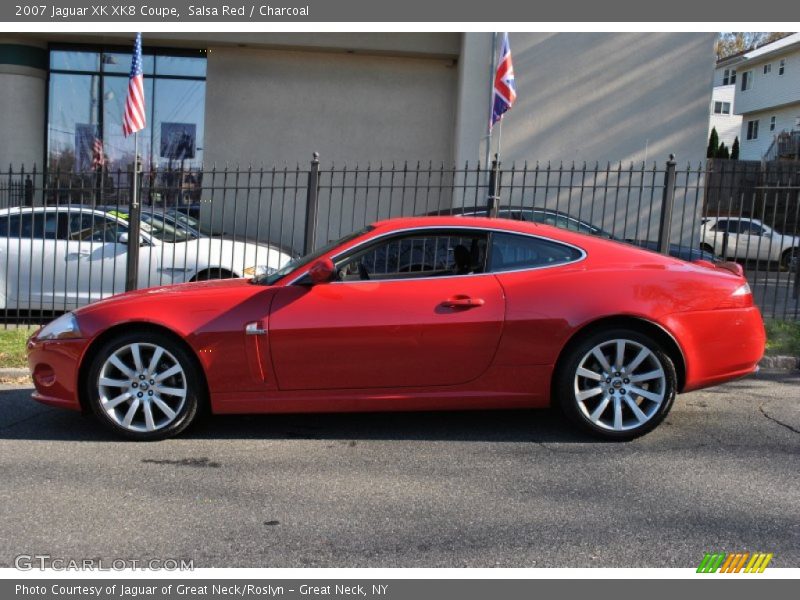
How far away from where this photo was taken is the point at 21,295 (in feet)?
32.3

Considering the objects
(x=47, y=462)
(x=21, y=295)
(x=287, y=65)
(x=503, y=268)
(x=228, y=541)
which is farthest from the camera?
(x=287, y=65)

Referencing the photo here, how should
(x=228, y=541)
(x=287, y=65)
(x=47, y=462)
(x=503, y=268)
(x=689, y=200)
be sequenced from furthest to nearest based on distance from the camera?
(x=287, y=65)
(x=689, y=200)
(x=503, y=268)
(x=47, y=462)
(x=228, y=541)

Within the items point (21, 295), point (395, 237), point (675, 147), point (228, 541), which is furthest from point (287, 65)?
point (228, 541)

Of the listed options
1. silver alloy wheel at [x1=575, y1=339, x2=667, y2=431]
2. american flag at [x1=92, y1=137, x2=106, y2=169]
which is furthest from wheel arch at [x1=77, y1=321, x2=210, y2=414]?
american flag at [x1=92, y1=137, x2=106, y2=169]

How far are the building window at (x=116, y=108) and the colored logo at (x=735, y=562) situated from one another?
55.4 ft

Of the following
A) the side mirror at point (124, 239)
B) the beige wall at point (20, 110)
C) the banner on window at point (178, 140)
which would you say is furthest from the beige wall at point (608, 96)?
the beige wall at point (20, 110)

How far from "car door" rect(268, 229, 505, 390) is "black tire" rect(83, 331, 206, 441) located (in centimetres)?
58

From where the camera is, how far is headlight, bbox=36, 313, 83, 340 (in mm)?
5539

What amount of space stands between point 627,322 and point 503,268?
91 centimetres

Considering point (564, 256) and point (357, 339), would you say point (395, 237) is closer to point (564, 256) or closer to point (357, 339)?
point (357, 339)

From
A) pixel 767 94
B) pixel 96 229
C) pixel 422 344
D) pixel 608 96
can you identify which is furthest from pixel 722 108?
pixel 422 344

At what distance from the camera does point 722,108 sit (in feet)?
177

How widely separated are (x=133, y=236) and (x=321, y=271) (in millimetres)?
4824

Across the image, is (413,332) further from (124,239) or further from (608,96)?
(608,96)
